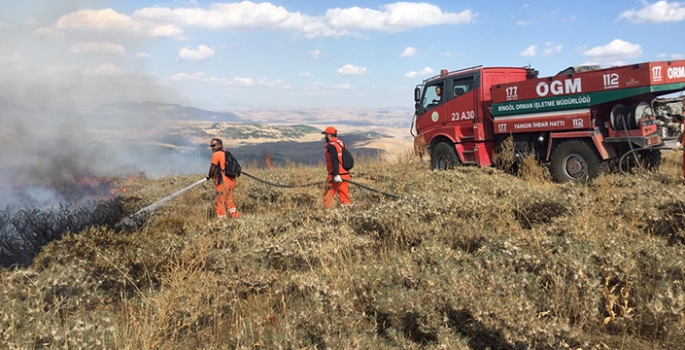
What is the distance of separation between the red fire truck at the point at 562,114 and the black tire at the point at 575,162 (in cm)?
2

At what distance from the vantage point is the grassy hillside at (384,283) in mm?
3096

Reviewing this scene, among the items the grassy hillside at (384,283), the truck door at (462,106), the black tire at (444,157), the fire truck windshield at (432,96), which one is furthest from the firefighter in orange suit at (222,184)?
the fire truck windshield at (432,96)

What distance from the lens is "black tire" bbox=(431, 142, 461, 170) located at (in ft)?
38.9

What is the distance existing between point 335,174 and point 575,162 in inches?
205

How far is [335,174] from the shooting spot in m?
8.01

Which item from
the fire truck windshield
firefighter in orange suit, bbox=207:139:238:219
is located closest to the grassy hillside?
firefighter in orange suit, bbox=207:139:238:219

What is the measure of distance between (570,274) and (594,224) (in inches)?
51.5

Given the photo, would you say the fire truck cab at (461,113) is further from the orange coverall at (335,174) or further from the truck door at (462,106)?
the orange coverall at (335,174)

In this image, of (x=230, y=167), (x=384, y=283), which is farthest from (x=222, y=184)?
(x=384, y=283)

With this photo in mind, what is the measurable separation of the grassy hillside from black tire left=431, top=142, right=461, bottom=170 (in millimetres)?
5664

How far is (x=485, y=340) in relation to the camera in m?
3.15

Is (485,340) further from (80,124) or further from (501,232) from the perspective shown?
(80,124)

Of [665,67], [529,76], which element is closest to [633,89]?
[665,67]

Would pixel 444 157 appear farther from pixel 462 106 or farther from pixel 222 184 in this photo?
pixel 222 184
